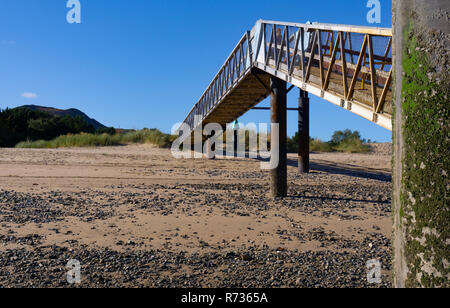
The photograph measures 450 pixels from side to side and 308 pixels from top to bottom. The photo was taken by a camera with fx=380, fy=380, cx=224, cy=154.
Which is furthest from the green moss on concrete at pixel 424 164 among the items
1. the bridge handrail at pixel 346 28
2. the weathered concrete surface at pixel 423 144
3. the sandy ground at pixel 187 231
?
the bridge handrail at pixel 346 28

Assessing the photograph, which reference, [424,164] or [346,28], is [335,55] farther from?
[424,164]

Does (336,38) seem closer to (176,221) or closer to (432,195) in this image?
(176,221)

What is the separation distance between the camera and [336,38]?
6.79 m

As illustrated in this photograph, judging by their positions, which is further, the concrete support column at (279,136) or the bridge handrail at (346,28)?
the concrete support column at (279,136)

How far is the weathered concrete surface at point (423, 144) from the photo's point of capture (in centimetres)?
211

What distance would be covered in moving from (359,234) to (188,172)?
882 cm

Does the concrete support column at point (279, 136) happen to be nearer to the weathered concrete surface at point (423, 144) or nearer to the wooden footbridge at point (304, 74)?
the wooden footbridge at point (304, 74)

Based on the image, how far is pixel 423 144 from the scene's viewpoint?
2174mm

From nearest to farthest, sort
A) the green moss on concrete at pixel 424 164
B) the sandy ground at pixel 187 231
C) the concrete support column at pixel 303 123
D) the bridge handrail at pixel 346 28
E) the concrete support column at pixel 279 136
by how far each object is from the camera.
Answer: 1. the green moss on concrete at pixel 424 164
2. the sandy ground at pixel 187 231
3. the bridge handrail at pixel 346 28
4. the concrete support column at pixel 279 136
5. the concrete support column at pixel 303 123

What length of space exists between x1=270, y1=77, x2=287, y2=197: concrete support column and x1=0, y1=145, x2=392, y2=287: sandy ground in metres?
0.43

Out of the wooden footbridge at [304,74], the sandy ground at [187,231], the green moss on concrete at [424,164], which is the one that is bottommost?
the sandy ground at [187,231]

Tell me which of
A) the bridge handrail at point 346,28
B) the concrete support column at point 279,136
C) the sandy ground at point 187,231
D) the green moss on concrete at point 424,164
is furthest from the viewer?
the concrete support column at point 279,136

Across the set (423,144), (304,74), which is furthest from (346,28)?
(423,144)

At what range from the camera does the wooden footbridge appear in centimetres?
606
